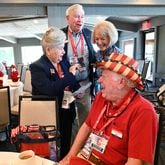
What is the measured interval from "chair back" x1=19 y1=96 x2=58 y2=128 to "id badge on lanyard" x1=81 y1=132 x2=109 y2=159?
2.14 feet

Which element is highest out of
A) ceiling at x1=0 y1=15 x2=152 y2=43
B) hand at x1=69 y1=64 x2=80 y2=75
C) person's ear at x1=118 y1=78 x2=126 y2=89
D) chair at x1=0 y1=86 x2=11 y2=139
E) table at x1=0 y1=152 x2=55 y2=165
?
ceiling at x1=0 y1=15 x2=152 y2=43

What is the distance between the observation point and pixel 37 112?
2.06 m

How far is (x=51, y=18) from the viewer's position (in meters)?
5.97

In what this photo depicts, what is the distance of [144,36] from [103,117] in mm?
9124

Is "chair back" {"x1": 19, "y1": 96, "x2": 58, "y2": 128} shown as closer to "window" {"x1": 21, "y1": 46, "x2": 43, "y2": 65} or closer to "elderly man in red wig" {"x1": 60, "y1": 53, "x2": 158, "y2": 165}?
"elderly man in red wig" {"x1": 60, "y1": 53, "x2": 158, "y2": 165}

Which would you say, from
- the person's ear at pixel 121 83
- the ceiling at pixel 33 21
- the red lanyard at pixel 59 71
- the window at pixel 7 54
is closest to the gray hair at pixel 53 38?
the red lanyard at pixel 59 71

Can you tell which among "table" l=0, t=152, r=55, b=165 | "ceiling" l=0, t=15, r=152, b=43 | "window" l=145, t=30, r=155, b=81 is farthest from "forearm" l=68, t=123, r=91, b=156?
"window" l=145, t=30, r=155, b=81

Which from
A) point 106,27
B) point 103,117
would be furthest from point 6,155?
point 106,27

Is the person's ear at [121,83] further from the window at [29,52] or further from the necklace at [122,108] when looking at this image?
the window at [29,52]

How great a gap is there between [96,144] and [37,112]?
32.4 inches

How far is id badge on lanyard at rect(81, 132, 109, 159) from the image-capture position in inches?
52.6

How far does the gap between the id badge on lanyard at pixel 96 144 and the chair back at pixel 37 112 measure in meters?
0.65

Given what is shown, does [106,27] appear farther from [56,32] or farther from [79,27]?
[56,32]

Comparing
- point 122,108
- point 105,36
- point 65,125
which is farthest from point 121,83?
point 65,125
